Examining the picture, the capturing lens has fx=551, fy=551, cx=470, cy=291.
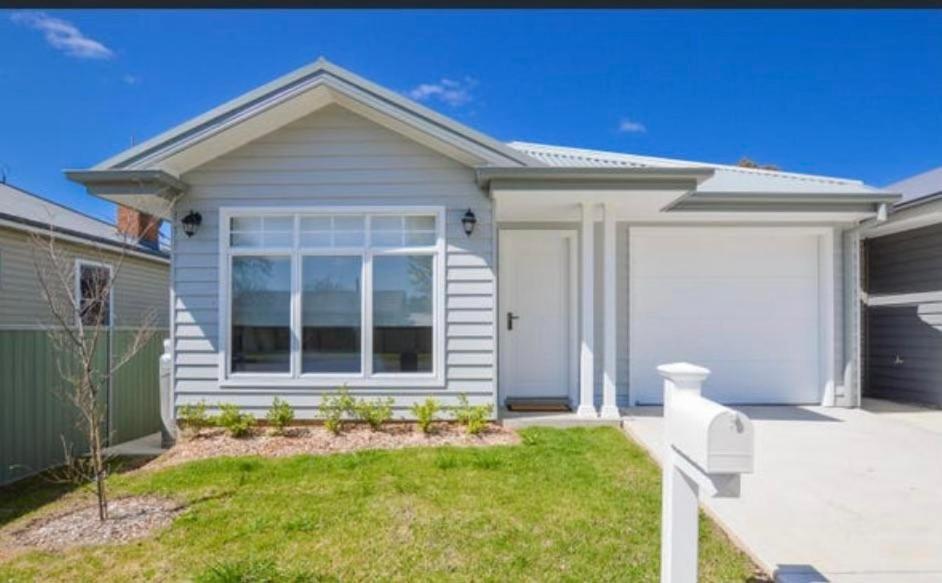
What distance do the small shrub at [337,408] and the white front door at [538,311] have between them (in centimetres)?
228

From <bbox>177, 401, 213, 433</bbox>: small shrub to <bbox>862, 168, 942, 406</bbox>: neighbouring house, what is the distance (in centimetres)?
863

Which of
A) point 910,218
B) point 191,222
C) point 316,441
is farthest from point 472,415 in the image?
point 910,218

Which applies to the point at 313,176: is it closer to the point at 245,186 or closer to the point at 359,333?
the point at 245,186

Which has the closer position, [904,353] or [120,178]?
[120,178]

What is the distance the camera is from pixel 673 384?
2.43m

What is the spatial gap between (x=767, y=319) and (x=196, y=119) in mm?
7652

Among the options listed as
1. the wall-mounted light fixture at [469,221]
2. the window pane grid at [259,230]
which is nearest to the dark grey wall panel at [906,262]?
the wall-mounted light fixture at [469,221]

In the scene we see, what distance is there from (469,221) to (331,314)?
196cm

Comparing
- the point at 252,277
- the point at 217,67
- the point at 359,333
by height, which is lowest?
the point at 359,333

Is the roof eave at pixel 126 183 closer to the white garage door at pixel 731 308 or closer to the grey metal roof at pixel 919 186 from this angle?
the white garage door at pixel 731 308

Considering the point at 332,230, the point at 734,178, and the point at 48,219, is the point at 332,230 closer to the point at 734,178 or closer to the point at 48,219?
the point at 734,178

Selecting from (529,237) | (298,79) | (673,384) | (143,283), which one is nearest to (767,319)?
(529,237)

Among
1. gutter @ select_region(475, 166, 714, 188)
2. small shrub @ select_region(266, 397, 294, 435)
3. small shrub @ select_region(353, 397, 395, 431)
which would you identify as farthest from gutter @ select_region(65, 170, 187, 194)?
gutter @ select_region(475, 166, 714, 188)

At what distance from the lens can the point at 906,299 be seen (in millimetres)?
8391
